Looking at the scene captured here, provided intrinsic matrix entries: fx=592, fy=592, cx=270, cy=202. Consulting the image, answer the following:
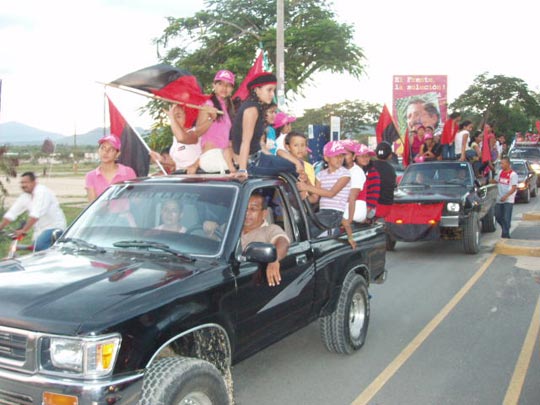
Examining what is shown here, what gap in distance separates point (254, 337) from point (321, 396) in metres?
0.91

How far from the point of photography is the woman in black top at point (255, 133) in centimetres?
485

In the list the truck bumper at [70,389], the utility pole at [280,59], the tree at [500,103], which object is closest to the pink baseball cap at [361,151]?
the truck bumper at [70,389]

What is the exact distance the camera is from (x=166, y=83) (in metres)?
5.85

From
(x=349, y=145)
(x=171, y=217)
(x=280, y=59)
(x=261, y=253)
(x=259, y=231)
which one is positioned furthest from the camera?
(x=280, y=59)

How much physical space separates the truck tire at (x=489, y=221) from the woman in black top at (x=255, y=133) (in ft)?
30.1

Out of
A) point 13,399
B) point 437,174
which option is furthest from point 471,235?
point 13,399

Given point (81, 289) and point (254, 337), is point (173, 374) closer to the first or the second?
point (81, 289)

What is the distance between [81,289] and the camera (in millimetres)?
3066

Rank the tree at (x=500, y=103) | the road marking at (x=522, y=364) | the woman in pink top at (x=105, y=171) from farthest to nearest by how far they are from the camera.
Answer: the tree at (x=500, y=103)
the woman in pink top at (x=105, y=171)
the road marking at (x=522, y=364)

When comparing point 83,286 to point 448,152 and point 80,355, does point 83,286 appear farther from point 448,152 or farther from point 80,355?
point 448,152

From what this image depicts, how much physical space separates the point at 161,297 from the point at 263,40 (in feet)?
76.5

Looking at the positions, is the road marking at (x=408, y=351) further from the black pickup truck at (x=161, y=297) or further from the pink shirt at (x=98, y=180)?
the pink shirt at (x=98, y=180)

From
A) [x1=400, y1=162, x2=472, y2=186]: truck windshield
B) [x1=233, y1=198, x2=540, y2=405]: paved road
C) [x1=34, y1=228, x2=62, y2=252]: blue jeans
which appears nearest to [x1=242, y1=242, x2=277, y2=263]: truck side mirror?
[x1=233, y1=198, x2=540, y2=405]: paved road

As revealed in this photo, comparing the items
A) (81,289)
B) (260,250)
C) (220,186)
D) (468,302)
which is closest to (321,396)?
(260,250)
